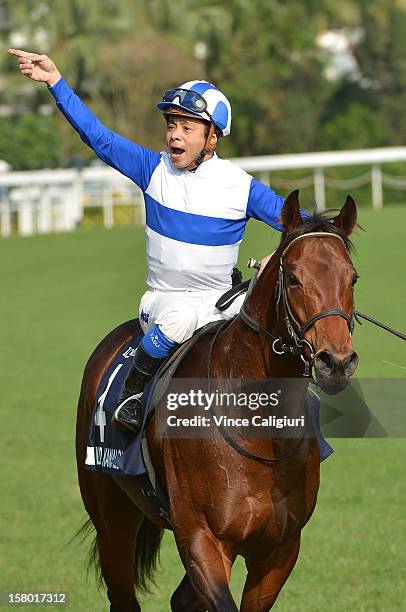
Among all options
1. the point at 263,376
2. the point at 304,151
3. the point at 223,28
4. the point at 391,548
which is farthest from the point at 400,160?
the point at 263,376

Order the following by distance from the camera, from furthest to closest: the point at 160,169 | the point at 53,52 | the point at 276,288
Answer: the point at 53,52 → the point at 160,169 → the point at 276,288

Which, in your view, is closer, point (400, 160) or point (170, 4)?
point (400, 160)

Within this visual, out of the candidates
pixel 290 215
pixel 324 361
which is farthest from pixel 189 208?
pixel 324 361

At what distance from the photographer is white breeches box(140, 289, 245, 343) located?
4910 millimetres

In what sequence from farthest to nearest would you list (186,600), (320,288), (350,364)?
(186,600)
(320,288)
(350,364)

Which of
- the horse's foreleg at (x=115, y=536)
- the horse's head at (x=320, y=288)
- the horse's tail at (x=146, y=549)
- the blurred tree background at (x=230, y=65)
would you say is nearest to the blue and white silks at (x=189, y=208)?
the horse's head at (x=320, y=288)

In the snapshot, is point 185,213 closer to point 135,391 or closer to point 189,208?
point 189,208

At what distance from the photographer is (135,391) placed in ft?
16.6

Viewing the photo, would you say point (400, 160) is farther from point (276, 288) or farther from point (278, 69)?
point (276, 288)

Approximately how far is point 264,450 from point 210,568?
0.47 m

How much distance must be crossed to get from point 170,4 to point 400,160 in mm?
19042

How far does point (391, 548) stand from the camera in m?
7.36

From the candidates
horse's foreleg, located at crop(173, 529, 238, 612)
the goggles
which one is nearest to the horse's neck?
horse's foreleg, located at crop(173, 529, 238, 612)

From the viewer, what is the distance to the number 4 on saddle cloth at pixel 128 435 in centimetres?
→ 489
